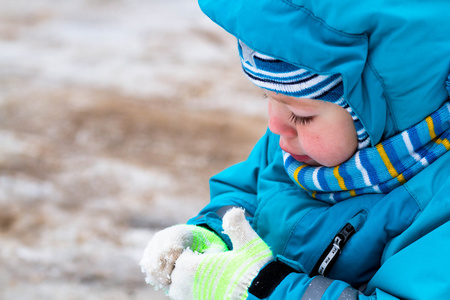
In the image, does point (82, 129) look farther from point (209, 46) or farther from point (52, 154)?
point (209, 46)

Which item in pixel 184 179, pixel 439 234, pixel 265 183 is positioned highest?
pixel 184 179

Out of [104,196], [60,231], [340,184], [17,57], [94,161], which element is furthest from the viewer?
[17,57]

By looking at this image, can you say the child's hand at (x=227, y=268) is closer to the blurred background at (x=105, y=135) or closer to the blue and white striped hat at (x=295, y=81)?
the blue and white striped hat at (x=295, y=81)

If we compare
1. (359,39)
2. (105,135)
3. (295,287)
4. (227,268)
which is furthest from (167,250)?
(105,135)

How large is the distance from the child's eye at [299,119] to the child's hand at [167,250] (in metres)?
0.29

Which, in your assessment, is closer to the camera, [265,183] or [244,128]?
[265,183]

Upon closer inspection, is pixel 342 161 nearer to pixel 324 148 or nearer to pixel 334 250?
pixel 324 148

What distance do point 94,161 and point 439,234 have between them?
1.94 meters

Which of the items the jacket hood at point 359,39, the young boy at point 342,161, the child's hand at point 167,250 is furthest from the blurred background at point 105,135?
the jacket hood at point 359,39

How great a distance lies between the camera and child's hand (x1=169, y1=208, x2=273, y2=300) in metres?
0.97

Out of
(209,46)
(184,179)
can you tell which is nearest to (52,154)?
(184,179)

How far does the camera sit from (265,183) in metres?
1.24

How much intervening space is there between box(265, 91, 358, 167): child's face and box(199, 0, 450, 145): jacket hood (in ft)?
0.21

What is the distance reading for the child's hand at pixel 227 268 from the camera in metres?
0.97
